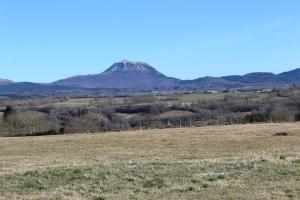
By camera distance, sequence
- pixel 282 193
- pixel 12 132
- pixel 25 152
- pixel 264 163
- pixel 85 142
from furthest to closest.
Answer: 1. pixel 12 132
2. pixel 85 142
3. pixel 25 152
4. pixel 264 163
5. pixel 282 193

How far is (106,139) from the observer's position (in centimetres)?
5456

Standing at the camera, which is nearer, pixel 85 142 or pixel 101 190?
pixel 101 190

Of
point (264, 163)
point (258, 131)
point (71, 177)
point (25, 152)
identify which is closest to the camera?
point (71, 177)

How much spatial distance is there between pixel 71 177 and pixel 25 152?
25.8 m

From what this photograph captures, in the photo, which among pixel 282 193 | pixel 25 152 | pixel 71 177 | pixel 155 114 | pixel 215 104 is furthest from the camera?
pixel 215 104

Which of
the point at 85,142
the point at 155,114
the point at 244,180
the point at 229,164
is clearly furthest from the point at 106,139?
the point at 155,114

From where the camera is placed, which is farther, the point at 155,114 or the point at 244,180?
the point at 155,114

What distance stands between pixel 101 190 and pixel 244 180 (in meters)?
3.77

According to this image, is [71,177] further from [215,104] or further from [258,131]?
[215,104]

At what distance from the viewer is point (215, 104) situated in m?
130

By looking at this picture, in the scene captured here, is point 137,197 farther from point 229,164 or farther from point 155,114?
point 155,114

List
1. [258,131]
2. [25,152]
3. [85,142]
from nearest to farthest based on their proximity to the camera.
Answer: [25,152], [85,142], [258,131]

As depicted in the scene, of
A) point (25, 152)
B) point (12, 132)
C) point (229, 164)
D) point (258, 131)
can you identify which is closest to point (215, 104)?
point (12, 132)

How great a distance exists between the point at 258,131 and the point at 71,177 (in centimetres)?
3930
